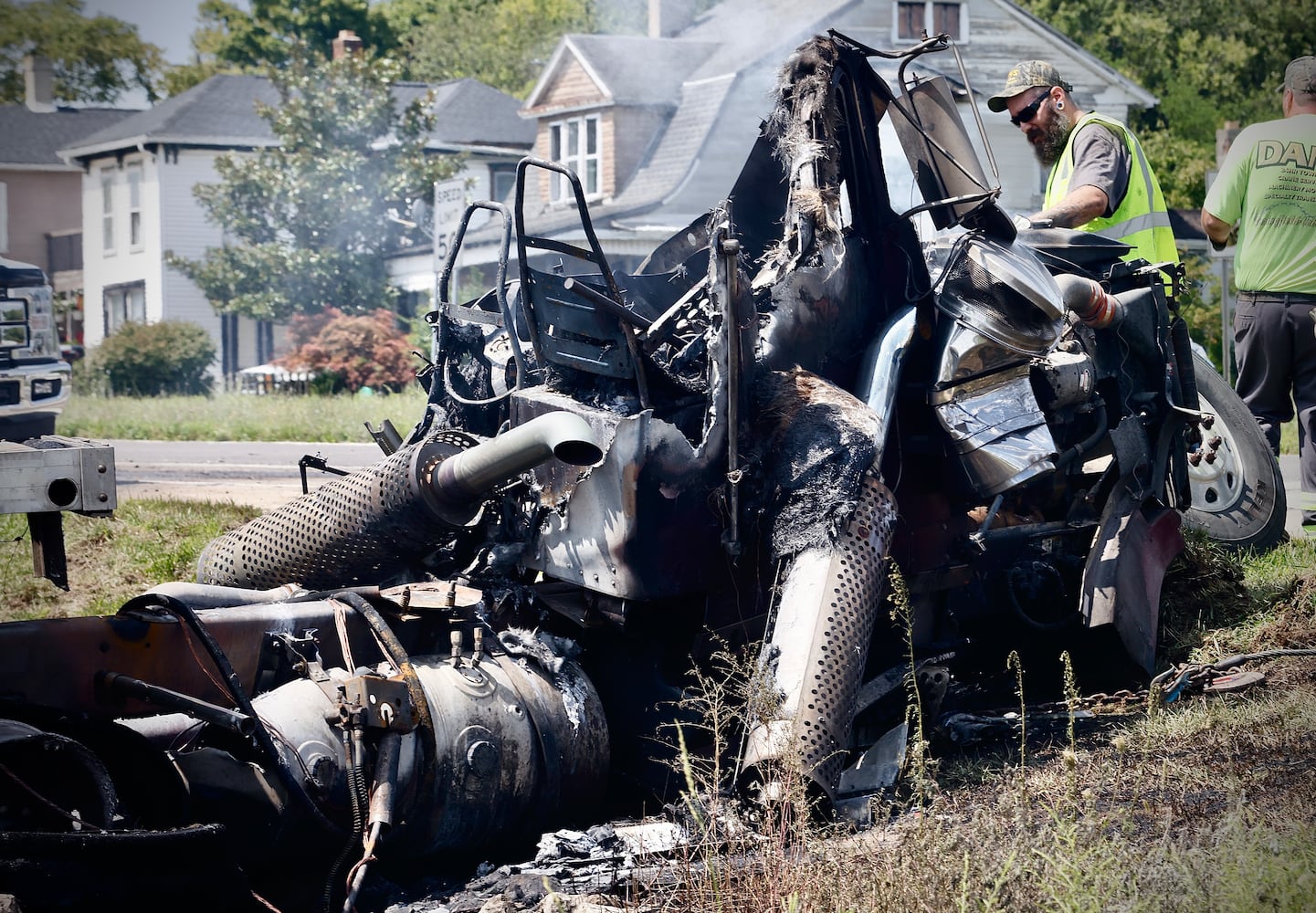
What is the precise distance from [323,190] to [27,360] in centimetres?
2054

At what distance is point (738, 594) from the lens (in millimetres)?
5250

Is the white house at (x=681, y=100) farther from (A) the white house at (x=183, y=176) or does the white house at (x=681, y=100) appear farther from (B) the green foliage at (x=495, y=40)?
(B) the green foliage at (x=495, y=40)

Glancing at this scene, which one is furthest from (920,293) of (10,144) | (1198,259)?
Answer: (10,144)

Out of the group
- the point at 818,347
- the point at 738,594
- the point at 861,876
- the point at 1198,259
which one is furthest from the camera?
the point at 1198,259

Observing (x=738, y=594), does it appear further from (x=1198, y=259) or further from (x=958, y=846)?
(x=1198, y=259)

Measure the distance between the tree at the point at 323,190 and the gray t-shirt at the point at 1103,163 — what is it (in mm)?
24321

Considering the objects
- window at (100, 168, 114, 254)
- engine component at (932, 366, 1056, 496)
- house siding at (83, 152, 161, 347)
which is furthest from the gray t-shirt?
window at (100, 168, 114, 254)

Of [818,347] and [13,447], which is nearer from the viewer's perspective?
[13,447]

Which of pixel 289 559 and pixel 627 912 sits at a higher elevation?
pixel 289 559

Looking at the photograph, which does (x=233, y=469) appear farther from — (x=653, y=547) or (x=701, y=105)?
(x=701, y=105)

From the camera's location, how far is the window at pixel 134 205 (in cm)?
3725

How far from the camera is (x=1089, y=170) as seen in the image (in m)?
7.05

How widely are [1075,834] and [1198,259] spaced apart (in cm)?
2581

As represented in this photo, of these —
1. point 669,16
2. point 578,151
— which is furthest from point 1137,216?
point 669,16
